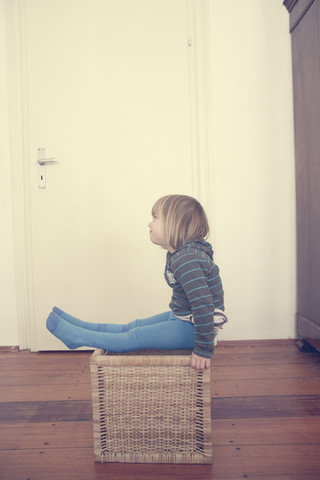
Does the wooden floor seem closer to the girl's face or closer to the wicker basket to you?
the wicker basket

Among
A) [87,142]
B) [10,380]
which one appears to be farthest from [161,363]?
[87,142]

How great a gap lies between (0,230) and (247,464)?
172 centimetres

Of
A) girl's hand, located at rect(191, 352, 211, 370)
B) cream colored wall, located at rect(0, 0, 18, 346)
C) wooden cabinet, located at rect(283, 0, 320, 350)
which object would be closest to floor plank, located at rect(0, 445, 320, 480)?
girl's hand, located at rect(191, 352, 211, 370)

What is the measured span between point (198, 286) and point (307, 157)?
1.15m

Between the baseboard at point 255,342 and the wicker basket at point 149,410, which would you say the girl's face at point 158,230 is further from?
the baseboard at point 255,342

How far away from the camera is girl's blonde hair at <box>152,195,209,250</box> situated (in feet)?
3.64

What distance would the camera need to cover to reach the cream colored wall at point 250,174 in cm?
193

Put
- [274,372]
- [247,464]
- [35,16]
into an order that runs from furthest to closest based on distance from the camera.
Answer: [35,16] → [274,372] → [247,464]

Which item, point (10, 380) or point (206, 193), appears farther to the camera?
point (206, 193)

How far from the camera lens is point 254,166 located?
197 centimetres

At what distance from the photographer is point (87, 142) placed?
1.93 m

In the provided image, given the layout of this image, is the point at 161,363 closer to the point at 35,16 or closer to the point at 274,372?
the point at 274,372

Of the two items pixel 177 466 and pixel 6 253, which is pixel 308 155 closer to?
pixel 177 466

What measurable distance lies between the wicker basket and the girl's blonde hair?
366 mm
